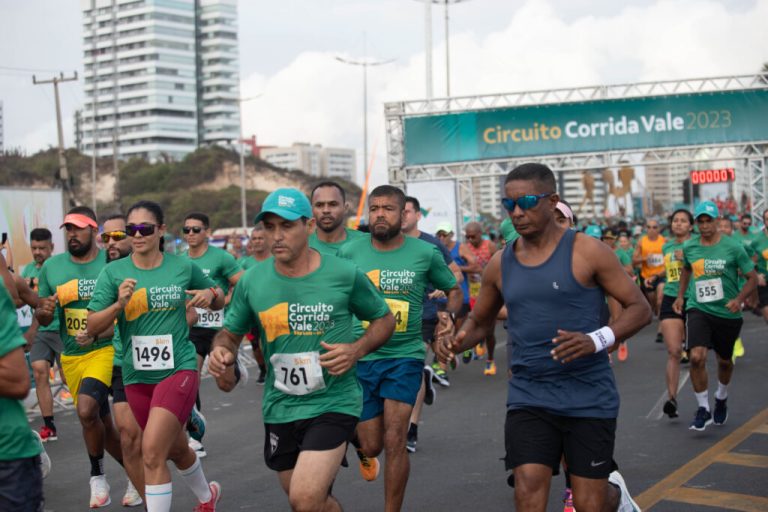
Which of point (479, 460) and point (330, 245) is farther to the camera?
A: point (479, 460)

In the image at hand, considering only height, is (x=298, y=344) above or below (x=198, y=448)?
above

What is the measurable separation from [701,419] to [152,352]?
Result: 209 inches

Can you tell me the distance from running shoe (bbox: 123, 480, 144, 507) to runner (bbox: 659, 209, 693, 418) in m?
4.99

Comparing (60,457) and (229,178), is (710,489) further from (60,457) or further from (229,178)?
(229,178)

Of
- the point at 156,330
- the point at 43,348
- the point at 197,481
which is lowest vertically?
the point at 197,481

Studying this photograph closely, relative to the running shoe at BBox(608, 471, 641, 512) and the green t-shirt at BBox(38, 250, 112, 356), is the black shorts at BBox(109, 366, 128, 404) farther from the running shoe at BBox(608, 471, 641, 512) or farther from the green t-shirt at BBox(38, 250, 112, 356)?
the running shoe at BBox(608, 471, 641, 512)

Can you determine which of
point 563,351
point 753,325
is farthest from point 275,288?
point 753,325

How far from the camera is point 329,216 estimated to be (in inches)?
323

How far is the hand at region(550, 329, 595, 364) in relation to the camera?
4918 millimetres

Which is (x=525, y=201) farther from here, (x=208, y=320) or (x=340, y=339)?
(x=208, y=320)

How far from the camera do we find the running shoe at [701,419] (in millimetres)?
9734

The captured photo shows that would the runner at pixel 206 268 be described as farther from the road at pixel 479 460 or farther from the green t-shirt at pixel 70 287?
the green t-shirt at pixel 70 287

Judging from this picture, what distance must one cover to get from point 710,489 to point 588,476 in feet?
9.21

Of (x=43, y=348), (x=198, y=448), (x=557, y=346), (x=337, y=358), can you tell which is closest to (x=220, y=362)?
(x=337, y=358)
